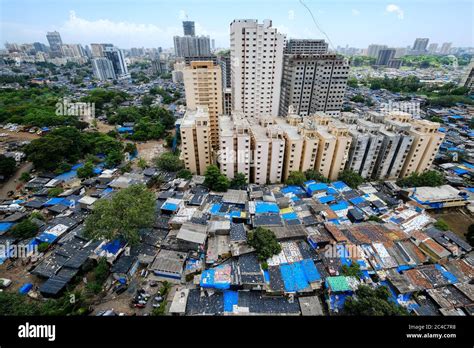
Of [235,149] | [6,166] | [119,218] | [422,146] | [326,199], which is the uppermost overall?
[235,149]

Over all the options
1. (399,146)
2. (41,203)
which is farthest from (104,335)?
(399,146)

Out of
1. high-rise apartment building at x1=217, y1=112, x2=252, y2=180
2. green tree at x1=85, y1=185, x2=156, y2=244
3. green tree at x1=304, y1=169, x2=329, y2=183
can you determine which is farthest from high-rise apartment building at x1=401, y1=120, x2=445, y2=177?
green tree at x1=85, y1=185, x2=156, y2=244

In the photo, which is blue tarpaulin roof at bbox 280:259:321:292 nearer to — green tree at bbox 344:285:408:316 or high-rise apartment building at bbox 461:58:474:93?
green tree at bbox 344:285:408:316

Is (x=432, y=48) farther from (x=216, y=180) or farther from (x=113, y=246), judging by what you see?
(x=113, y=246)

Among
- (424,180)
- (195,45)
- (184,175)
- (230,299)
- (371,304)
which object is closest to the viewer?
(371,304)

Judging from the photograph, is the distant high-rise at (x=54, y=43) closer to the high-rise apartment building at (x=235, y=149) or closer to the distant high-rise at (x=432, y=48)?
the high-rise apartment building at (x=235, y=149)

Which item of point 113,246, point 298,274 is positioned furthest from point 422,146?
point 113,246

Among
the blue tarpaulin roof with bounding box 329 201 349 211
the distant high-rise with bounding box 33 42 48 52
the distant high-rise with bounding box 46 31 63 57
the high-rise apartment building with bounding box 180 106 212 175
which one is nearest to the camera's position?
the blue tarpaulin roof with bounding box 329 201 349 211
